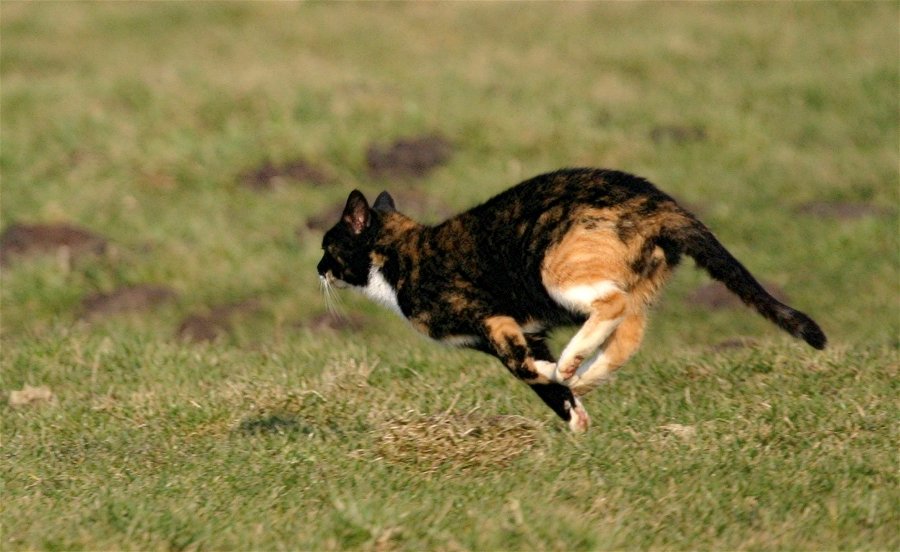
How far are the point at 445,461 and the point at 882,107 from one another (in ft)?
44.9

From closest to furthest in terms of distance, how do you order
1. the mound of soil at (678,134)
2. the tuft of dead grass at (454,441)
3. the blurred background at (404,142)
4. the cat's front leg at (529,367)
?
the tuft of dead grass at (454,441) → the cat's front leg at (529,367) → the blurred background at (404,142) → the mound of soil at (678,134)

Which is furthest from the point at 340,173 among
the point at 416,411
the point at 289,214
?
the point at 416,411

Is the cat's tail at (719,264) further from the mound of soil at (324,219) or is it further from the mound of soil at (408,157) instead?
the mound of soil at (408,157)

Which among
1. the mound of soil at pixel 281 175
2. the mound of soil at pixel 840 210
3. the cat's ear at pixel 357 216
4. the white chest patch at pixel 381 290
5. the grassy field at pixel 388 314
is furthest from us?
the mound of soil at pixel 281 175

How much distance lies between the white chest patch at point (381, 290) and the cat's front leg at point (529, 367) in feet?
2.40

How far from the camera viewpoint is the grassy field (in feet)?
18.7

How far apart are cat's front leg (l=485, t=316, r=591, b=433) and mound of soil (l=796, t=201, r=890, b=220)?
8743 mm

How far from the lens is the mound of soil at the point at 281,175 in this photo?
620 inches

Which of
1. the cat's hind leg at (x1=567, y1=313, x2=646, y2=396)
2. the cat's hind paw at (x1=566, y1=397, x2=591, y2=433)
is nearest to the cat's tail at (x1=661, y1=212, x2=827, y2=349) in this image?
the cat's hind leg at (x1=567, y1=313, x2=646, y2=396)

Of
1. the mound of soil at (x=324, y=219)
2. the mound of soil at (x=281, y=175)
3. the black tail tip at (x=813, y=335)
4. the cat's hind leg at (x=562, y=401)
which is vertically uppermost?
the black tail tip at (x=813, y=335)

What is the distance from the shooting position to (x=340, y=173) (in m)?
16.1

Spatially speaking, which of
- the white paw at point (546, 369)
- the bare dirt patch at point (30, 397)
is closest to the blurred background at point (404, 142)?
the bare dirt patch at point (30, 397)

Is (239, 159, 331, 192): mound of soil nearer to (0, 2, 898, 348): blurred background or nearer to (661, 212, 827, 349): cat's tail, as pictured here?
(0, 2, 898, 348): blurred background

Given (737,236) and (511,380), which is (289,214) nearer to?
(737,236)
